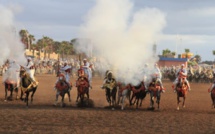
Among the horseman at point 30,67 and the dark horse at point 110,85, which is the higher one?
the horseman at point 30,67

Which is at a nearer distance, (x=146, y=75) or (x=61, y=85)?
(x=146, y=75)

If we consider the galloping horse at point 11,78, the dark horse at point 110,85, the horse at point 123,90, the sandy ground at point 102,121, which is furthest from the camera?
the galloping horse at point 11,78

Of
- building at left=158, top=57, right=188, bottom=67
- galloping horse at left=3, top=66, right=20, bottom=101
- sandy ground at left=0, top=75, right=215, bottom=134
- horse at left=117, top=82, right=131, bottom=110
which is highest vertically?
building at left=158, top=57, right=188, bottom=67

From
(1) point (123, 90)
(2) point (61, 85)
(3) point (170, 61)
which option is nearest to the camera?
(1) point (123, 90)

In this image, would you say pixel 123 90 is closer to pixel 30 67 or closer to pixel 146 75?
pixel 146 75

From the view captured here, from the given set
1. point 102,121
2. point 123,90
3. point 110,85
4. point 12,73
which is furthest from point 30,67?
point 102,121

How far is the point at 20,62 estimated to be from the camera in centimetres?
2236

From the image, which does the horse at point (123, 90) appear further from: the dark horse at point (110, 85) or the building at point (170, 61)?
the building at point (170, 61)

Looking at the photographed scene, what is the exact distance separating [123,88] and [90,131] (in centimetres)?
704

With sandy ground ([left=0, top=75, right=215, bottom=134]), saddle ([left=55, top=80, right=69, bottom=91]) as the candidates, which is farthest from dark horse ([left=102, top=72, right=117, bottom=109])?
saddle ([left=55, top=80, right=69, bottom=91])

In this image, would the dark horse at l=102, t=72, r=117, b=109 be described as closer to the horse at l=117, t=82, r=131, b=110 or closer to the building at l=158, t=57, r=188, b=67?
the horse at l=117, t=82, r=131, b=110

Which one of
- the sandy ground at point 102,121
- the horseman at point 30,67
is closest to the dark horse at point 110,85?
the sandy ground at point 102,121

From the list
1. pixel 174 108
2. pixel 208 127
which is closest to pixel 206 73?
pixel 174 108

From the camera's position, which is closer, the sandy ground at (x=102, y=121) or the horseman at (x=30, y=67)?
the sandy ground at (x=102, y=121)
